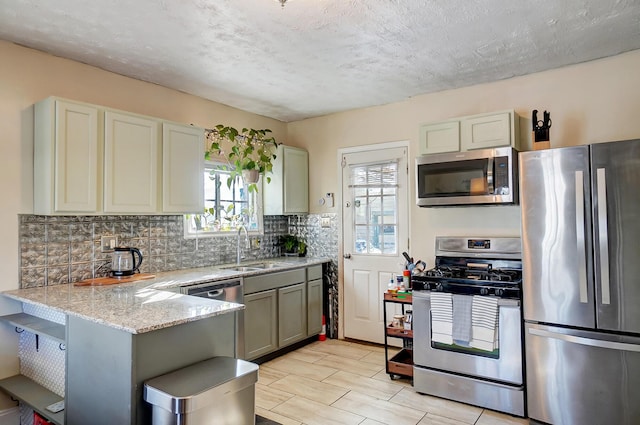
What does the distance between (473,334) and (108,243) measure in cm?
284

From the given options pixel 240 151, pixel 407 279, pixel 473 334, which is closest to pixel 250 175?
pixel 240 151

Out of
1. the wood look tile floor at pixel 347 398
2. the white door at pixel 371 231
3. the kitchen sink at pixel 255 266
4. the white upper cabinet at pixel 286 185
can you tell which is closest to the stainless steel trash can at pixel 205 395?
the wood look tile floor at pixel 347 398

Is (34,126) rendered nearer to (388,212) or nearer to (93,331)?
(93,331)

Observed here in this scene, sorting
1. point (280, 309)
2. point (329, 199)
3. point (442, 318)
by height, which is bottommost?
point (280, 309)

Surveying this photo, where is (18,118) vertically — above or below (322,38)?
below

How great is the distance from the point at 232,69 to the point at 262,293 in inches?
76.9

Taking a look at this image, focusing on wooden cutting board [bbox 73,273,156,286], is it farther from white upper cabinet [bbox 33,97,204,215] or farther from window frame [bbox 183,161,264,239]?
window frame [bbox 183,161,264,239]

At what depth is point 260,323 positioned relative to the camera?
3.67 meters

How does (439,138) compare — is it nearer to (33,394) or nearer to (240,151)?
(240,151)

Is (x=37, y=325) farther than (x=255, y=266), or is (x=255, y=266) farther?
(x=255, y=266)

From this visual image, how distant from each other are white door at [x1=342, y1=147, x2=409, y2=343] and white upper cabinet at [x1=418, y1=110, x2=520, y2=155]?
0.54m

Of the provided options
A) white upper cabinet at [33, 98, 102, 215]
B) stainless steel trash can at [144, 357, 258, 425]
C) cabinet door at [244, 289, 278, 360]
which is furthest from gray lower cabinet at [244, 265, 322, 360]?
stainless steel trash can at [144, 357, 258, 425]

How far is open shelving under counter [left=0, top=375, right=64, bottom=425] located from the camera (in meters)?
2.22

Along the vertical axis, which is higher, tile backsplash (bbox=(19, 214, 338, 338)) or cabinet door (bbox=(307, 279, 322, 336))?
tile backsplash (bbox=(19, 214, 338, 338))
